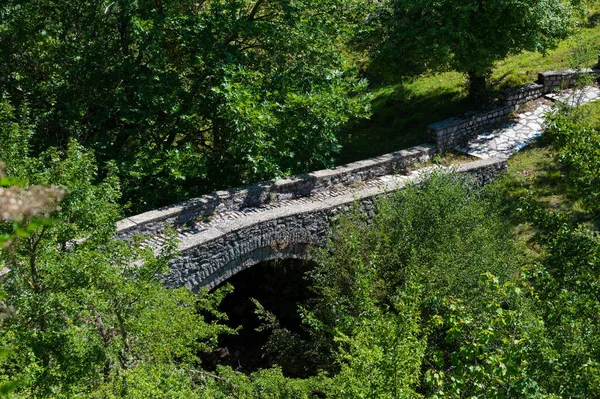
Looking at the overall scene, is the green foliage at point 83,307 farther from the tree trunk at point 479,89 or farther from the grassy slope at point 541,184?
the tree trunk at point 479,89

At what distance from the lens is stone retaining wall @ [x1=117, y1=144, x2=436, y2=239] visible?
1005 centimetres

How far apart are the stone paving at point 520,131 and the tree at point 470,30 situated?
141 centimetres

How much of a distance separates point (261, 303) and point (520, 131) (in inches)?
275

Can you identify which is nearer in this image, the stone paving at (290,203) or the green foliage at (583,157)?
the green foliage at (583,157)

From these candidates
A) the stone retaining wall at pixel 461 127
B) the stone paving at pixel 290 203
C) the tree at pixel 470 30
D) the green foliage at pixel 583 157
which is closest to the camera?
the green foliage at pixel 583 157

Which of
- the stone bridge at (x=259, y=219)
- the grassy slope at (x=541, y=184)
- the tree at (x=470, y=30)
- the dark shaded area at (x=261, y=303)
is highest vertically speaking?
the tree at (x=470, y=30)

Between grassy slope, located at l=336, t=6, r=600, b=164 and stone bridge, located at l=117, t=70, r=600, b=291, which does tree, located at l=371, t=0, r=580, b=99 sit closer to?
grassy slope, located at l=336, t=6, r=600, b=164

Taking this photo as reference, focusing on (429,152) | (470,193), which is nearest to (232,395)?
(470,193)

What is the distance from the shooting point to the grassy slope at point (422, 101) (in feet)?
49.1

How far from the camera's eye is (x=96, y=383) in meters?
6.43

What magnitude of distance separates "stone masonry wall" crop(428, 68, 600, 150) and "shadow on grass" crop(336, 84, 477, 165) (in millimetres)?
410

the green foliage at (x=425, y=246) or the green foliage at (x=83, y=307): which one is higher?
the green foliage at (x=83, y=307)

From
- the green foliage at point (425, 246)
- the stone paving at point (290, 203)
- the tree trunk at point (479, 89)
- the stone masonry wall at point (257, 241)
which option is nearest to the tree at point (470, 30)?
the tree trunk at point (479, 89)

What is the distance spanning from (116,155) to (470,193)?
6398 millimetres
